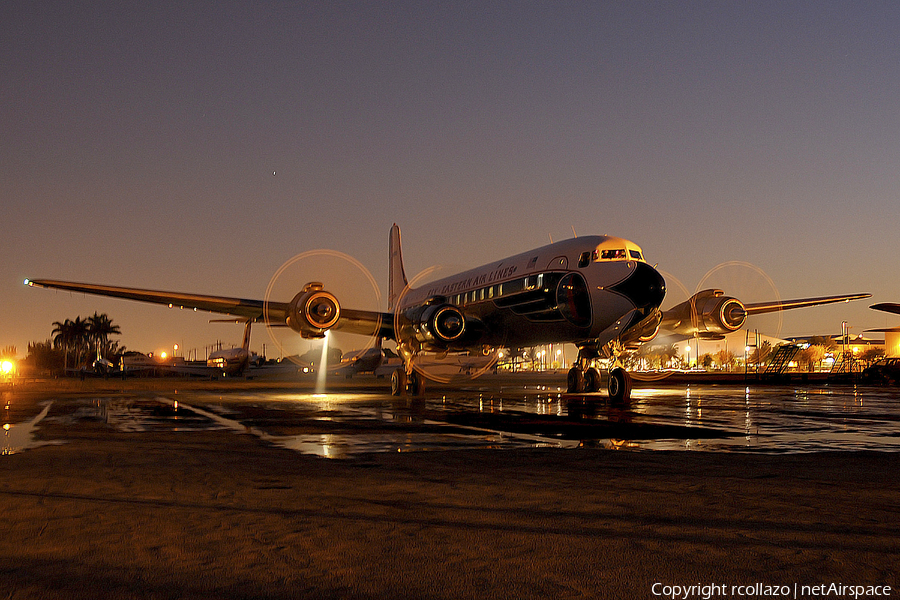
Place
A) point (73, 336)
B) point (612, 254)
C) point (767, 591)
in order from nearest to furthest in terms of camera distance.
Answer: point (767, 591)
point (612, 254)
point (73, 336)

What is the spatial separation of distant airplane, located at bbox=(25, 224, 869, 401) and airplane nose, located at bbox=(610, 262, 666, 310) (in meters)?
0.03

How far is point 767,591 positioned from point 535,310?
1929 centimetres

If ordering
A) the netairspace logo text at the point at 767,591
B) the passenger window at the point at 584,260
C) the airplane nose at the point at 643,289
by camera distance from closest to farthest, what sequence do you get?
the netairspace logo text at the point at 767,591 → the airplane nose at the point at 643,289 → the passenger window at the point at 584,260

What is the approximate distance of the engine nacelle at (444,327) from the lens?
26.0m

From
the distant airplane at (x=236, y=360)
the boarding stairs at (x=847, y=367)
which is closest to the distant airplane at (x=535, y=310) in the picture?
the boarding stairs at (x=847, y=367)

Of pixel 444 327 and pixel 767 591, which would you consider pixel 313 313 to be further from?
pixel 767 591

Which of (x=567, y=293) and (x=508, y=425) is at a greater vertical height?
(x=567, y=293)

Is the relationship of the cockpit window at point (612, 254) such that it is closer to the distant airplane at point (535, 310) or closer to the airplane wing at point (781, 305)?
the distant airplane at point (535, 310)

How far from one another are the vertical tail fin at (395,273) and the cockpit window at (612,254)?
2285cm

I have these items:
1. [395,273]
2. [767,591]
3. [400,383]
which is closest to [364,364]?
[395,273]

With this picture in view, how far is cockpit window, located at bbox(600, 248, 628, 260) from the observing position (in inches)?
850

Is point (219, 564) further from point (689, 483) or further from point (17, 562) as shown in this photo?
point (689, 483)

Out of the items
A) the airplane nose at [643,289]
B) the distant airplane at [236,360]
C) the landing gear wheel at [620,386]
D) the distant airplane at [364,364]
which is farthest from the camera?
the distant airplane at [236,360]

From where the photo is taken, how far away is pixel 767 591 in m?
4.14
